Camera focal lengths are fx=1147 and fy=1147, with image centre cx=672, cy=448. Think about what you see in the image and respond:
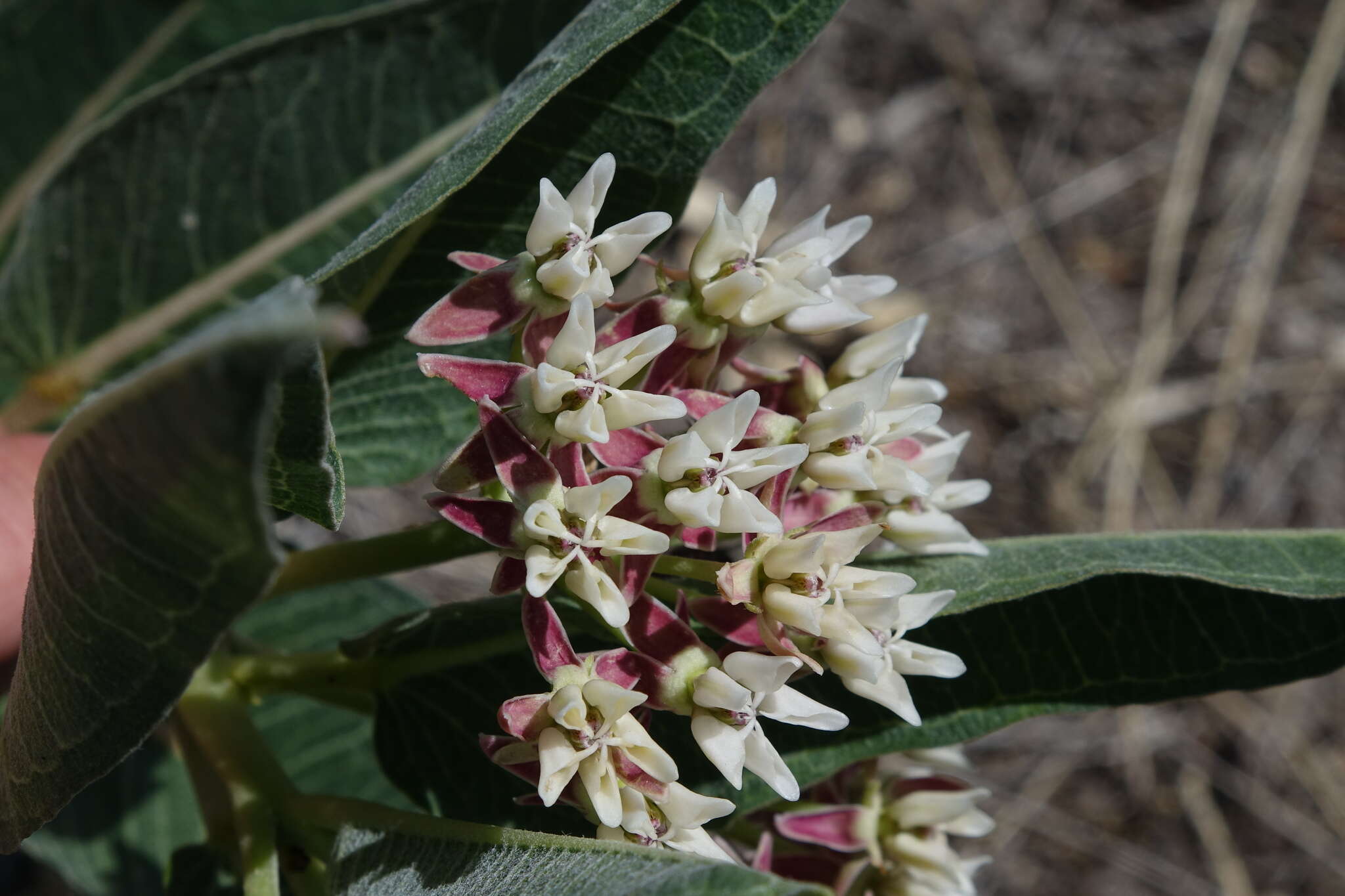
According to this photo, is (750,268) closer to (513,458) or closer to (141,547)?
(513,458)

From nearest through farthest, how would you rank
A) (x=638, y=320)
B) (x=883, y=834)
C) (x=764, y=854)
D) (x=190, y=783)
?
1. (x=638, y=320)
2. (x=764, y=854)
3. (x=883, y=834)
4. (x=190, y=783)

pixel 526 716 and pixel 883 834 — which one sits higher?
pixel 526 716

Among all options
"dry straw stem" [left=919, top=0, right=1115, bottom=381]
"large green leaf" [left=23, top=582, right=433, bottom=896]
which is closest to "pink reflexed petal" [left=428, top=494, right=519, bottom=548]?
"large green leaf" [left=23, top=582, right=433, bottom=896]

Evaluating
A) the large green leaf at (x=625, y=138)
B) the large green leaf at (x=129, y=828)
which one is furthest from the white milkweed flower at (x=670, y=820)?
the large green leaf at (x=129, y=828)

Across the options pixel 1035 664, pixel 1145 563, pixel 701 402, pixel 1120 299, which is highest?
pixel 701 402

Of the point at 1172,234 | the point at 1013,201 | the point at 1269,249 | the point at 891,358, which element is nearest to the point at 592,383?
the point at 891,358

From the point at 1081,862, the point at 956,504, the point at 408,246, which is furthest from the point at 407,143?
the point at 1081,862

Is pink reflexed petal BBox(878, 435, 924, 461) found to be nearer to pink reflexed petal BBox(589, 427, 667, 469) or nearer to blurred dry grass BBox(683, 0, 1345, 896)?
pink reflexed petal BBox(589, 427, 667, 469)
